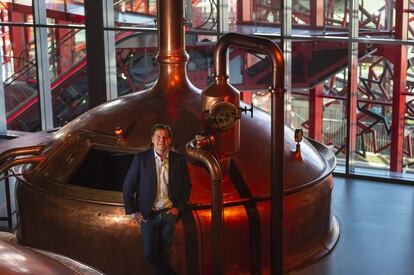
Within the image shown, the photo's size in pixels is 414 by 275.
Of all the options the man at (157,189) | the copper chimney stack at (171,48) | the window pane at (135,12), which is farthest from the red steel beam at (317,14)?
the man at (157,189)

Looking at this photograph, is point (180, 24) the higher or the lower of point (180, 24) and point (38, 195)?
the higher

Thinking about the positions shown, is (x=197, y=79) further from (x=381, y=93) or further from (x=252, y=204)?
(x=252, y=204)

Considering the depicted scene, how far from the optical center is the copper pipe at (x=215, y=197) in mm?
5164

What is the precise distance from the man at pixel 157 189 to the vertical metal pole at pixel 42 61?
5.67 metres

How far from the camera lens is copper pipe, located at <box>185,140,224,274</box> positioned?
516 centimetres

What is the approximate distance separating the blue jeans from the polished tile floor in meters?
1.01

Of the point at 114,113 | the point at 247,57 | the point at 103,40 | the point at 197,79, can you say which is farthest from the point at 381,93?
the point at 114,113

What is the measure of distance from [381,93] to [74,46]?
6.49 metres

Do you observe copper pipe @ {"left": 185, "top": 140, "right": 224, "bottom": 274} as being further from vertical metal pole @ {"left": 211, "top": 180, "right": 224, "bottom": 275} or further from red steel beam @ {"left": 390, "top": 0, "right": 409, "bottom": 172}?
red steel beam @ {"left": 390, "top": 0, "right": 409, "bottom": 172}

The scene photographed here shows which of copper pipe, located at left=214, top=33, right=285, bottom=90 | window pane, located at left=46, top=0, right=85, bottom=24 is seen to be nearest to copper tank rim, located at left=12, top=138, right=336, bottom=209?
copper pipe, located at left=214, top=33, right=285, bottom=90

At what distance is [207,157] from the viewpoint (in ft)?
17.0

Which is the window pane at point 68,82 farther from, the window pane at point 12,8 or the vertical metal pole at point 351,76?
the vertical metal pole at point 351,76

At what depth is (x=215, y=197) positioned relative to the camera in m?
5.23

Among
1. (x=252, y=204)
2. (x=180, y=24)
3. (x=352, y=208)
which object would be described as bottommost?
(x=352, y=208)
